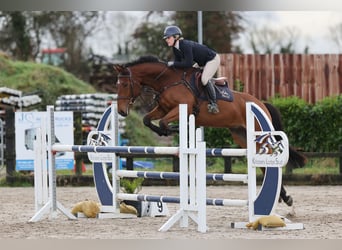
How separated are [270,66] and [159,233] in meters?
11.5

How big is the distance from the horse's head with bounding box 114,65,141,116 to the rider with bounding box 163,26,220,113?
439mm

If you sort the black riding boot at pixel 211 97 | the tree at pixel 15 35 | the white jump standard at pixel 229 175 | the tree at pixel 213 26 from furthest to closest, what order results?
the tree at pixel 15 35 < the tree at pixel 213 26 < the black riding boot at pixel 211 97 < the white jump standard at pixel 229 175

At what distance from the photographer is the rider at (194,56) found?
9.68 meters

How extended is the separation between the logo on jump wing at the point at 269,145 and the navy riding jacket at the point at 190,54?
1.54 meters

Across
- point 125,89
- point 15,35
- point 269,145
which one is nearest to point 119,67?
point 125,89

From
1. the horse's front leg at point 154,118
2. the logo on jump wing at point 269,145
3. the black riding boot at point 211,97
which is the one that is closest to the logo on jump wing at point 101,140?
the horse's front leg at point 154,118

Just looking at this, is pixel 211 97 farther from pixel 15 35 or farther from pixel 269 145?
pixel 15 35

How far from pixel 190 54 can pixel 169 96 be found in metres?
0.55

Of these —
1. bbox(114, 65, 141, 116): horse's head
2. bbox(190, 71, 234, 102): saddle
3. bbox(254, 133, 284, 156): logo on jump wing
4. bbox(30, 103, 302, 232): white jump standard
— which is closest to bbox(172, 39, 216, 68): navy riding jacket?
bbox(190, 71, 234, 102): saddle

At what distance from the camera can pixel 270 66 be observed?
19.3m

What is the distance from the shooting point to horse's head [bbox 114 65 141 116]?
9.84m

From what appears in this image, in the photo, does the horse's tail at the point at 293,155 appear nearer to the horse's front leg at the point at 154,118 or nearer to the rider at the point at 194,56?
the rider at the point at 194,56

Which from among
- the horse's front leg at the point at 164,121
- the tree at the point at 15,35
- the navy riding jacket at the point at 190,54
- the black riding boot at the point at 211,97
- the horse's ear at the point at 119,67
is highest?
the tree at the point at 15,35

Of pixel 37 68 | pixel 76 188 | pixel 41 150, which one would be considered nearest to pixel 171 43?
pixel 41 150
